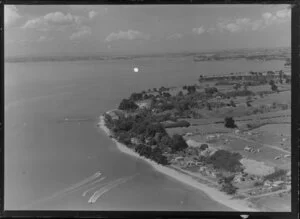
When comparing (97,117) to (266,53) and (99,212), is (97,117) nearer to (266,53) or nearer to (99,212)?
(99,212)

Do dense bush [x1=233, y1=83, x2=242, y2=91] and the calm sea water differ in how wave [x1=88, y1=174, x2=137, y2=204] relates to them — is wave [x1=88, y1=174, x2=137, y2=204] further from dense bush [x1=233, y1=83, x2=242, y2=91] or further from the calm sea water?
A: dense bush [x1=233, y1=83, x2=242, y2=91]

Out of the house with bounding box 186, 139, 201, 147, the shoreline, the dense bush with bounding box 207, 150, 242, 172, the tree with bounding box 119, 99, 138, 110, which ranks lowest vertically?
the shoreline

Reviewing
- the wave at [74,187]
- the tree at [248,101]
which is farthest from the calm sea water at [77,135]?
the tree at [248,101]

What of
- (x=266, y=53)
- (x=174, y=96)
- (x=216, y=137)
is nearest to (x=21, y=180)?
(x=174, y=96)

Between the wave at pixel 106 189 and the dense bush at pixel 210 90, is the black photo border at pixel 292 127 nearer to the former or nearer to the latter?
the wave at pixel 106 189

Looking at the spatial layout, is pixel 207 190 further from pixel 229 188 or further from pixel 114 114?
pixel 114 114

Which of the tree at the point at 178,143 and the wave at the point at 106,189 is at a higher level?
the tree at the point at 178,143

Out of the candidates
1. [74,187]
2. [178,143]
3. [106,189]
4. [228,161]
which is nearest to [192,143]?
[178,143]

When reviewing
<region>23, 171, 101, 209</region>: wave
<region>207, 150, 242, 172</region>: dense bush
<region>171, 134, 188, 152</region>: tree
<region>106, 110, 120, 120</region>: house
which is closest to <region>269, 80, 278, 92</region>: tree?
<region>207, 150, 242, 172</region>: dense bush
